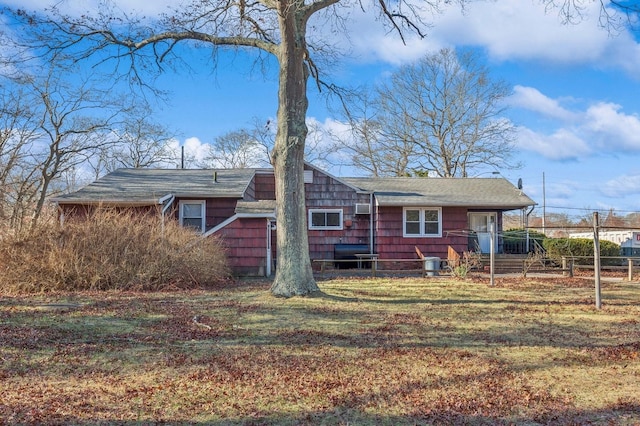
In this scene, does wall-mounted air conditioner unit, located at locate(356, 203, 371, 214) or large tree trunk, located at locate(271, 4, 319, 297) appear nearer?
large tree trunk, located at locate(271, 4, 319, 297)

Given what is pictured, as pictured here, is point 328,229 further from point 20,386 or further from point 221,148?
point 221,148

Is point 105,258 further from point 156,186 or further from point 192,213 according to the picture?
point 156,186

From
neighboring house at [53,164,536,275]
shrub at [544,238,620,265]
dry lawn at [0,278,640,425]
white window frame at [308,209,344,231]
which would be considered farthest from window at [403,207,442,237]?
dry lawn at [0,278,640,425]

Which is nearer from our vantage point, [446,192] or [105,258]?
[105,258]

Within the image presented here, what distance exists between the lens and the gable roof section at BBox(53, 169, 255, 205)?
16812 millimetres

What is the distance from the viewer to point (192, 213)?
18.1 metres

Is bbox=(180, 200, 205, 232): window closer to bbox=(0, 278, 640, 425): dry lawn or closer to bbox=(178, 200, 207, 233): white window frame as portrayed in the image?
bbox=(178, 200, 207, 233): white window frame

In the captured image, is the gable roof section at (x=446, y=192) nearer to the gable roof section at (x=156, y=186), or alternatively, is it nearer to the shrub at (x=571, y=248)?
the shrub at (x=571, y=248)

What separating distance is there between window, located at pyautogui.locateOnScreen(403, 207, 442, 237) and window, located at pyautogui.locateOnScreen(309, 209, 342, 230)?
2.64m

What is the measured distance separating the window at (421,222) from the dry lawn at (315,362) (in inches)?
385

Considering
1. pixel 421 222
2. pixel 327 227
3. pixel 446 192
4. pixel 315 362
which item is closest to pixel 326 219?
pixel 327 227

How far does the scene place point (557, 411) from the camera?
3861 millimetres

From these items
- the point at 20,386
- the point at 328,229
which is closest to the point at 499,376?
the point at 20,386

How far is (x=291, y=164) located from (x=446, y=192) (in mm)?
11818
